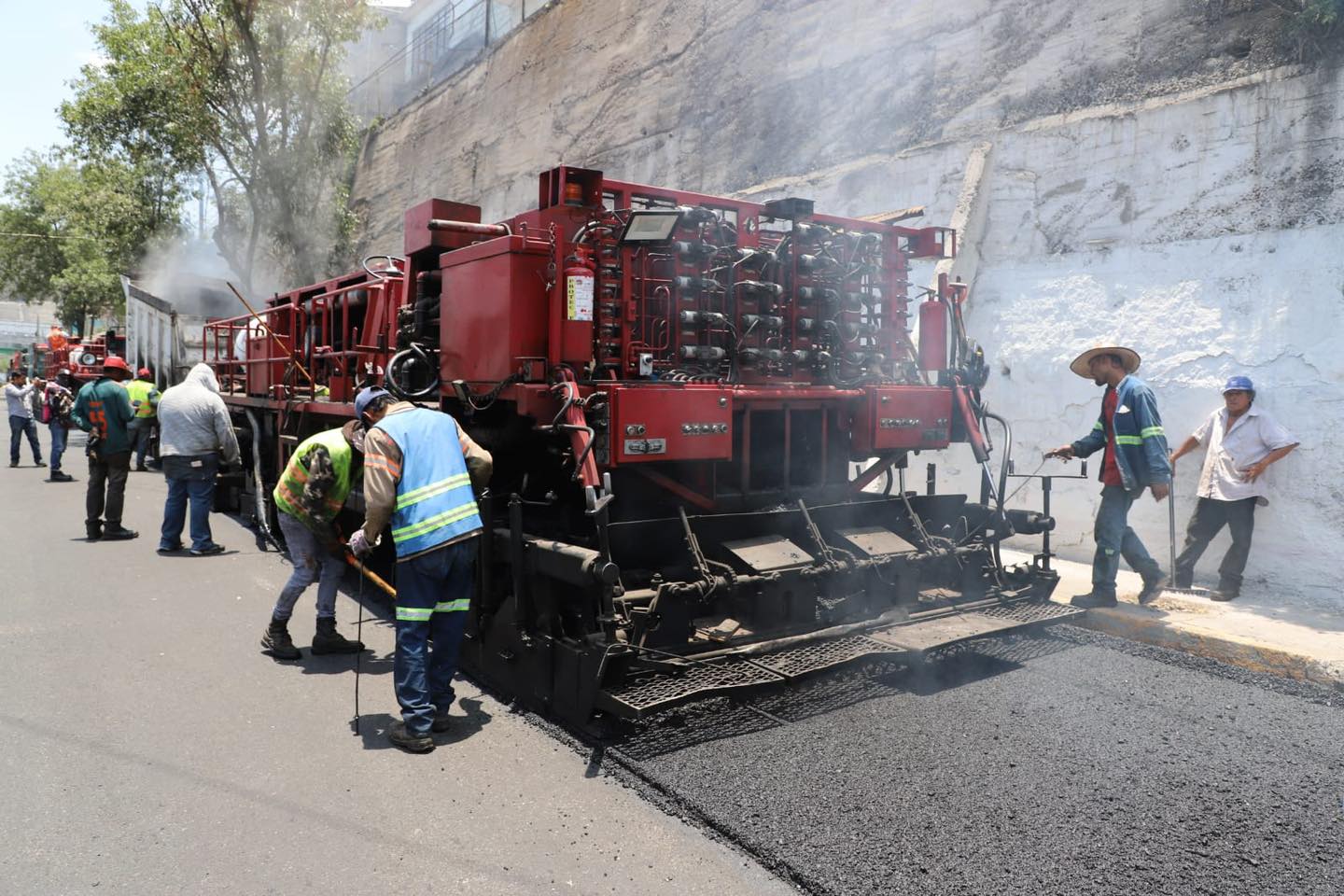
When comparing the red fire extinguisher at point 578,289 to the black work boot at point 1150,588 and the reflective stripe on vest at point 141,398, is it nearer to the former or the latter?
the black work boot at point 1150,588

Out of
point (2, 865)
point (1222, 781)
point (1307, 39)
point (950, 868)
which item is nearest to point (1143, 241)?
point (1307, 39)

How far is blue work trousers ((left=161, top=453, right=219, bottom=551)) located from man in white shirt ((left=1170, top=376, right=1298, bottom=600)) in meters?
7.89

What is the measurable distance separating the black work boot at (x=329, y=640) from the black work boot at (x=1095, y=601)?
439 centimetres

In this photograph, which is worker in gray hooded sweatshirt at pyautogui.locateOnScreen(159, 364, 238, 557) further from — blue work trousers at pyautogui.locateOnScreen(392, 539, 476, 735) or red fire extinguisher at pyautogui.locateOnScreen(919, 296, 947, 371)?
red fire extinguisher at pyautogui.locateOnScreen(919, 296, 947, 371)

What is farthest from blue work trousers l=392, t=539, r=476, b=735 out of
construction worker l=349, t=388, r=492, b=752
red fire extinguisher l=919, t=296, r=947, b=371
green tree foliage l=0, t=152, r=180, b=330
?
green tree foliage l=0, t=152, r=180, b=330

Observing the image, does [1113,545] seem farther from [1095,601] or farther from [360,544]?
[360,544]

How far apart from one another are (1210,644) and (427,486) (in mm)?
4378

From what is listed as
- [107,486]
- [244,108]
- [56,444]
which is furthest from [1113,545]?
[244,108]

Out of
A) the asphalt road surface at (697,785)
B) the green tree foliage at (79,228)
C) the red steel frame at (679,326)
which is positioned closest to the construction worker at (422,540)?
the asphalt road surface at (697,785)

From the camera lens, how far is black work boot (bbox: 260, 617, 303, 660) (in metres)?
4.97

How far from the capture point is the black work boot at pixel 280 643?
4973mm

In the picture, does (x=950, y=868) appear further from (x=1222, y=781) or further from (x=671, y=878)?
(x=1222, y=781)

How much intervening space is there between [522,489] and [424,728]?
1.66m

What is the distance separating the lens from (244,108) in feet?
60.9
